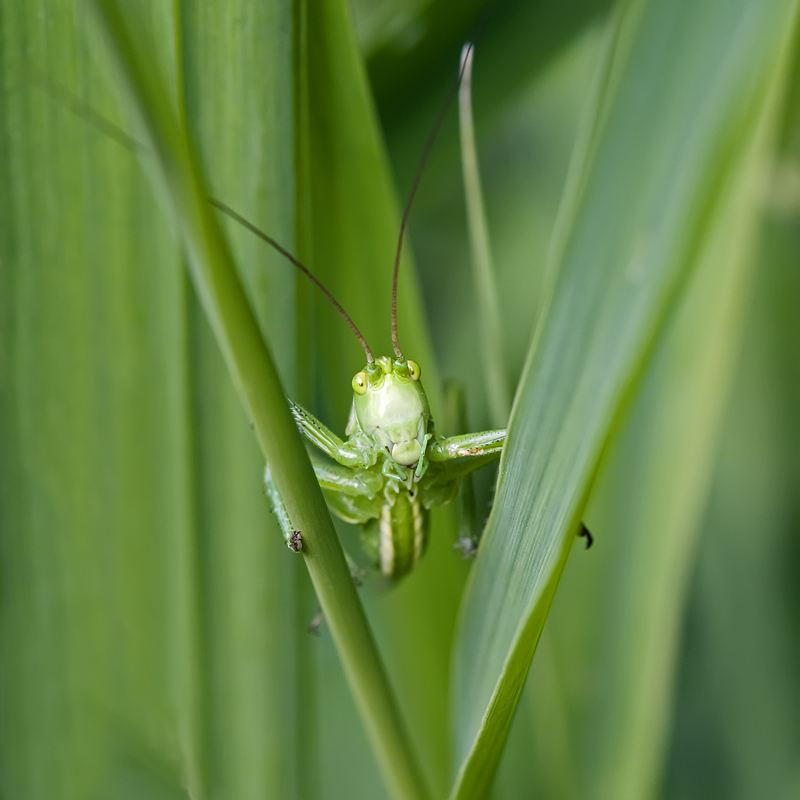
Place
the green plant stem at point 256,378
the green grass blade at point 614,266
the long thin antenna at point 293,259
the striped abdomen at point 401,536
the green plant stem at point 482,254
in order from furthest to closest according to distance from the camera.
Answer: the striped abdomen at point 401,536 < the green plant stem at point 482,254 < the long thin antenna at point 293,259 < the green grass blade at point 614,266 < the green plant stem at point 256,378

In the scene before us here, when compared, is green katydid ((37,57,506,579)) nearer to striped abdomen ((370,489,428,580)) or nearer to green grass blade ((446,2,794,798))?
striped abdomen ((370,489,428,580))

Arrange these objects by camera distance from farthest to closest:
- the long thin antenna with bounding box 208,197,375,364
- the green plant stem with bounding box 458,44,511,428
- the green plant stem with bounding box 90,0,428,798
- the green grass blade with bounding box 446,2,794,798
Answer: the green plant stem with bounding box 458,44,511,428 < the long thin antenna with bounding box 208,197,375,364 < the green grass blade with bounding box 446,2,794,798 < the green plant stem with bounding box 90,0,428,798

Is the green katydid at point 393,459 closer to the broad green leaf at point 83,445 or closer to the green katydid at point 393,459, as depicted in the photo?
the green katydid at point 393,459

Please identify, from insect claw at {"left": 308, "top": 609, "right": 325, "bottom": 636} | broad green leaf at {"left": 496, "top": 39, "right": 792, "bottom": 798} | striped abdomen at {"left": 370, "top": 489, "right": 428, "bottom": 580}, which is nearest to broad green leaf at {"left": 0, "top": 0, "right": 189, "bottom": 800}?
insect claw at {"left": 308, "top": 609, "right": 325, "bottom": 636}

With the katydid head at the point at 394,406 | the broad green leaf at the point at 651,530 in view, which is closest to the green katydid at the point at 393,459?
the katydid head at the point at 394,406

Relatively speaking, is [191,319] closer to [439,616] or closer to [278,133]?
[278,133]

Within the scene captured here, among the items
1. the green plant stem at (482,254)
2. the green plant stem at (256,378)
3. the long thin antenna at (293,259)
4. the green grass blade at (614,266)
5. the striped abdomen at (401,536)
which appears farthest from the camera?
the striped abdomen at (401,536)

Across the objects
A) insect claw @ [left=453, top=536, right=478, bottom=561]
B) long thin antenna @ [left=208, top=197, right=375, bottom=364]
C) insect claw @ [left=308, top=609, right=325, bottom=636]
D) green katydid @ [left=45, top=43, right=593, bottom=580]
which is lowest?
insect claw @ [left=308, top=609, right=325, bottom=636]

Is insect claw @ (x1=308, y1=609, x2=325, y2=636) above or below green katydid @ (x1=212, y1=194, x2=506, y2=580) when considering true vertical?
below
